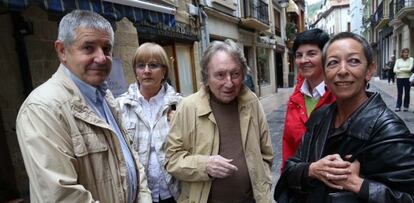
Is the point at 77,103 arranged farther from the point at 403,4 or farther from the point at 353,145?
the point at 403,4

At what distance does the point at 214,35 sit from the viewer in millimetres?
11297

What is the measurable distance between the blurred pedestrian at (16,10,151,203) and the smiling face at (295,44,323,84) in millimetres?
1247

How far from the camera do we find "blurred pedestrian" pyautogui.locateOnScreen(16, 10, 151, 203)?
123 cm

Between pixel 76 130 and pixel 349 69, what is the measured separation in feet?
4.01

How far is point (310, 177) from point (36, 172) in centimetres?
118

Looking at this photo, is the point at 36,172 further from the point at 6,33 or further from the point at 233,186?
Result: the point at 6,33

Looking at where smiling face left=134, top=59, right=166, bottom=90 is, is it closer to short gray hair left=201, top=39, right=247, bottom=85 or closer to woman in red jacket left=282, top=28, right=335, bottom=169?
short gray hair left=201, top=39, right=247, bottom=85

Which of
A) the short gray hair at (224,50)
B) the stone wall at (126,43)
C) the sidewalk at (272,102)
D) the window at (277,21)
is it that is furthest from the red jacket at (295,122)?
the window at (277,21)

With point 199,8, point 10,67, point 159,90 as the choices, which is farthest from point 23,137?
point 199,8

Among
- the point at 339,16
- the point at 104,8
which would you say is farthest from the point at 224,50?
the point at 339,16

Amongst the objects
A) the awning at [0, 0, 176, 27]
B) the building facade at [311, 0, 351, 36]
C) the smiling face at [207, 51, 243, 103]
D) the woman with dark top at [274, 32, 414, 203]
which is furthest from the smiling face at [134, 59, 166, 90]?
the building facade at [311, 0, 351, 36]

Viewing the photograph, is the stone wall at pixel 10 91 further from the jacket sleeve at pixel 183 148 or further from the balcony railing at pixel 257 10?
the balcony railing at pixel 257 10

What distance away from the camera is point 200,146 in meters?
1.96

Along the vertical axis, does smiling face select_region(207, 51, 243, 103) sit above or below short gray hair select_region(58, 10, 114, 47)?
below
